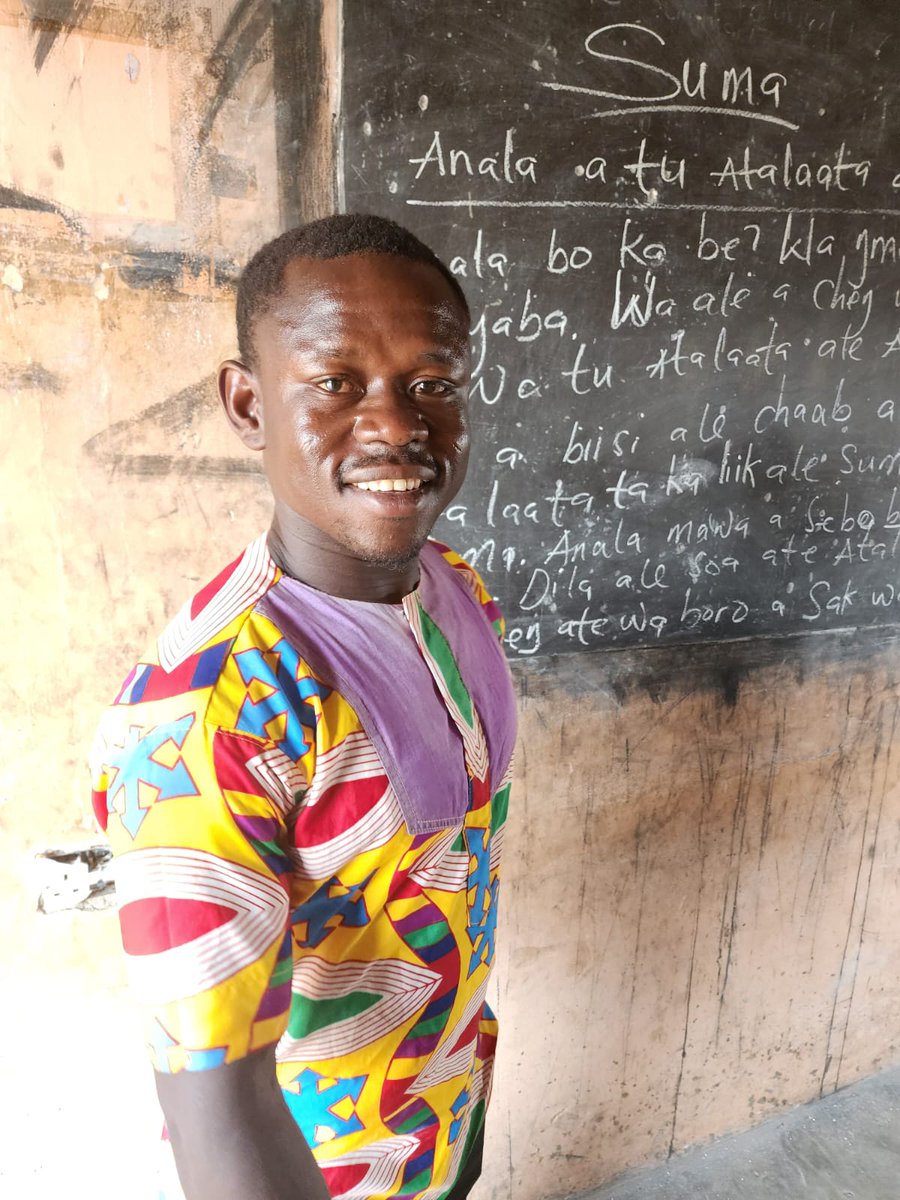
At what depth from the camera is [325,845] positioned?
0.80 m

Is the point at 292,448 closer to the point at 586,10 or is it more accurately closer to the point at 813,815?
the point at 586,10

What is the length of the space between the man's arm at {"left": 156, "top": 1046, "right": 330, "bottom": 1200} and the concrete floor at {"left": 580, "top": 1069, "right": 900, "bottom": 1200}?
187 centimetres

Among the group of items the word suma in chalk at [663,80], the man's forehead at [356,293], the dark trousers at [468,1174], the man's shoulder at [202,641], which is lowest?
the dark trousers at [468,1174]

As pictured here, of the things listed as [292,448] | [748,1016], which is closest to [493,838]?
[292,448]

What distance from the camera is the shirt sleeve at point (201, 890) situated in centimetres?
68

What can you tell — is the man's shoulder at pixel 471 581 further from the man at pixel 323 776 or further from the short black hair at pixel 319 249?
the short black hair at pixel 319 249

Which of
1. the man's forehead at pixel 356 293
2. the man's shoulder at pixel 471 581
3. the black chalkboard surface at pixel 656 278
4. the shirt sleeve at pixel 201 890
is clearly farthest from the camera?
Answer: the black chalkboard surface at pixel 656 278

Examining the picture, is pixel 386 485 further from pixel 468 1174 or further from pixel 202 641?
pixel 468 1174

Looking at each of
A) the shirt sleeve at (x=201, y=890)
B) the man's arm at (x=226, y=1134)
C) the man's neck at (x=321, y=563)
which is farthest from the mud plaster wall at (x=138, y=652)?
the man's arm at (x=226, y=1134)

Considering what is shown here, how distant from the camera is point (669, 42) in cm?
144

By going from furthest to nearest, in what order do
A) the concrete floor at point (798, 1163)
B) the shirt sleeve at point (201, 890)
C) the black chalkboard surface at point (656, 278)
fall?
1. the concrete floor at point (798, 1163)
2. the black chalkboard surface at point (656, 278)
3. the shirt sleeve at point (201, 890)

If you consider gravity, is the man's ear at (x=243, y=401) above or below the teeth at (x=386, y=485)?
above

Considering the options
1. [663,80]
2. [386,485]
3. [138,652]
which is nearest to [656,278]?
[663,80]

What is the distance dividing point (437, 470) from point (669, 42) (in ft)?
3.51
